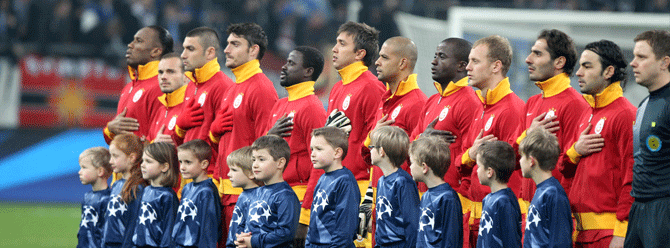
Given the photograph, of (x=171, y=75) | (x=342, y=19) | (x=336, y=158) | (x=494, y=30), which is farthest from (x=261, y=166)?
(x=342, y=19)

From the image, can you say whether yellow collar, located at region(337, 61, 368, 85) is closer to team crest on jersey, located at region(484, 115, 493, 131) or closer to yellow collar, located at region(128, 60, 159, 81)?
team crest on jersey, located at region(484, 115, 493, 131)

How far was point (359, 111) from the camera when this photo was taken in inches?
232

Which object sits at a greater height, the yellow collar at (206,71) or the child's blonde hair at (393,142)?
the yellow collar at (206,71)

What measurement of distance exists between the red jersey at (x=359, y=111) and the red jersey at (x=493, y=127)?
847 millimetres

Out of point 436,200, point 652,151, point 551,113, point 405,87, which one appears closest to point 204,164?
point 405,87

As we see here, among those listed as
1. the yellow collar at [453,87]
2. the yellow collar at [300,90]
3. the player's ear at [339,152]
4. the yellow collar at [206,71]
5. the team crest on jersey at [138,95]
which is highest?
the yellow collar at [206,71]

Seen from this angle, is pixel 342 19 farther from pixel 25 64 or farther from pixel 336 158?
pixel 336 158

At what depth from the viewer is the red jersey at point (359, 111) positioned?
19.1 ft

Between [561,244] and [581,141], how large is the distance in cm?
61

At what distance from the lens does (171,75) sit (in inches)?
271

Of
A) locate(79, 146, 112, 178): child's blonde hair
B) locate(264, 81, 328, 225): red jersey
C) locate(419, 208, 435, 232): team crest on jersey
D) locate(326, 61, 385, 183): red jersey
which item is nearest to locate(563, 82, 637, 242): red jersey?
locate(419, 208, 435, 232): team crest on jersey

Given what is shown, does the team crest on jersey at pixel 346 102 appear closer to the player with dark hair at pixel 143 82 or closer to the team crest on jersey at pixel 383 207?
the team crest on jersey at pixel 383 207

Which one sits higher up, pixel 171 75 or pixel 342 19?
pixel 342 19

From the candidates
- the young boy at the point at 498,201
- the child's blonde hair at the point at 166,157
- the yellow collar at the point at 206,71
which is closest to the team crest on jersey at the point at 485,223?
the young boy at the point at 498,201
